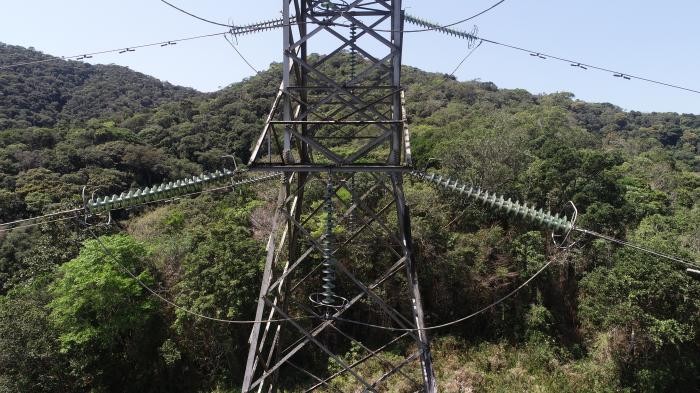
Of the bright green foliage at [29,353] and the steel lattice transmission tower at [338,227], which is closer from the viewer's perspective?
the steel lattice transmission tower at [338,227]

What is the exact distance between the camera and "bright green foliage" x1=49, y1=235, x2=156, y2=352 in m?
14.9

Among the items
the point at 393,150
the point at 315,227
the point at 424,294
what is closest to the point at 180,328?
the point at 315,227

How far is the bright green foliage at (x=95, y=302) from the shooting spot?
14898 millimetres

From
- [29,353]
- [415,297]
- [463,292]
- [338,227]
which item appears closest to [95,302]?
[29,353]

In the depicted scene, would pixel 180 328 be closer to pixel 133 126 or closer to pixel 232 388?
pixel 232 388

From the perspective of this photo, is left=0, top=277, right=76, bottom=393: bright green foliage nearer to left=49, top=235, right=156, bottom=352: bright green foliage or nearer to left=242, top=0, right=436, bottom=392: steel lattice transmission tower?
left=49, top=235, right=156, bottom=352: bright green foliage

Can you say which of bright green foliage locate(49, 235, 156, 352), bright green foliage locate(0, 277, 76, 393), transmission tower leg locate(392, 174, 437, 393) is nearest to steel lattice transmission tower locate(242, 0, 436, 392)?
transmission tower leg locate(392, 174, 437, 393)

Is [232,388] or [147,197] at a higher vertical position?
[147,197]

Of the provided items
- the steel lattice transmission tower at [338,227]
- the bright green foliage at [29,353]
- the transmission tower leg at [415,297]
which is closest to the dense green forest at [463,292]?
the bright green foliage at [29,353]

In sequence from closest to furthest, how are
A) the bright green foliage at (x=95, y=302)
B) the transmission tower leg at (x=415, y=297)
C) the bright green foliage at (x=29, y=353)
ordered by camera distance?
the transmission tower leg at (x=415, y=297)
the bright green foliage at (x=29, y=353)
the bright green foliage at (x=95, y=302)

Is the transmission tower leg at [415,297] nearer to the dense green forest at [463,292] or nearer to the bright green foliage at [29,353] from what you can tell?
the dense green forest at [463,292]

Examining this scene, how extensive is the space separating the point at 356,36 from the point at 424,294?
11770 mm

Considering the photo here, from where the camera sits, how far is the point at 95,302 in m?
15.1

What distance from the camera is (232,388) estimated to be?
16078 mm
